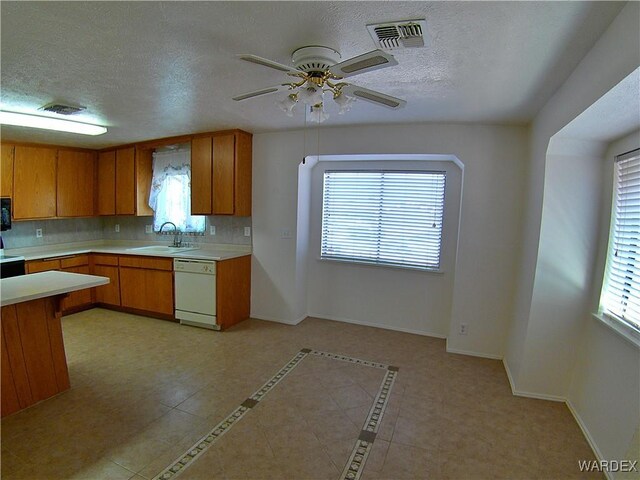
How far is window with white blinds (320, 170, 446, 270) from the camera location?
3812 mm

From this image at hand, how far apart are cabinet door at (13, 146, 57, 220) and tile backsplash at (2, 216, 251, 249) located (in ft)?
1.06

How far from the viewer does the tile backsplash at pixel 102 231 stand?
14.3ft

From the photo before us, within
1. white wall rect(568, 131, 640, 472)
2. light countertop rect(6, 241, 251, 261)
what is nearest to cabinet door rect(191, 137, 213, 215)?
light countertop rect(6, 241, 251, 261)

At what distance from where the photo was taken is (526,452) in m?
2.02

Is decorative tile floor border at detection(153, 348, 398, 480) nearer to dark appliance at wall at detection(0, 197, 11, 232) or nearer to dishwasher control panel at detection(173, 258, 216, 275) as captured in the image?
dishwasher control panel at detection(173, 258, 216, 275)

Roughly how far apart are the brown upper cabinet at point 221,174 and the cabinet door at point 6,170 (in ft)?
7.19

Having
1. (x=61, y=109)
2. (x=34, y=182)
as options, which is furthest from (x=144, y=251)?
(x=61, y=109)

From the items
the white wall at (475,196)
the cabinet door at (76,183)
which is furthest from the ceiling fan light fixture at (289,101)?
the cabinet door at (76,183)

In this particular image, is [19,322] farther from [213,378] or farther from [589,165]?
[589,165]

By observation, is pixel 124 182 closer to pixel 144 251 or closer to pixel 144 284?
pixel 144 251

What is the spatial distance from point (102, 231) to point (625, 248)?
6.39 metres

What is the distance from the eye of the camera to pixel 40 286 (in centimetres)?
234

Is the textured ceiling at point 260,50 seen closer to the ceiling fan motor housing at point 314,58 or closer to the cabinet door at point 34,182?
the ceiling fan motor housing at point 314,58

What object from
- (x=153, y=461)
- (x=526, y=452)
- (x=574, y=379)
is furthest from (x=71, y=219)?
(x=574, y=379)
